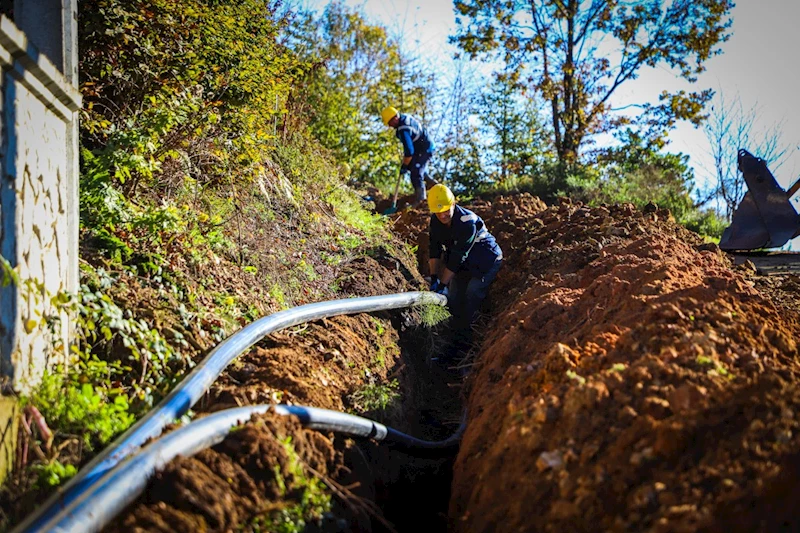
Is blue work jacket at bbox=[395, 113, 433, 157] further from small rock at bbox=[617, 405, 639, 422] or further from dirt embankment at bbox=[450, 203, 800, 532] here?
small rock at bbox=[617, 405, 639, 422]

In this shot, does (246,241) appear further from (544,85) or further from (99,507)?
(544,85)

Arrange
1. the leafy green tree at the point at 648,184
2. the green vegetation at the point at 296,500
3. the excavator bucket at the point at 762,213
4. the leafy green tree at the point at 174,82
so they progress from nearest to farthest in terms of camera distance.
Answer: the green vegetation at the point at 296,500
the leafy green tree at the point at 174,82
the excavator bucket at the point at 762,213
the leafy green tree at the point at 648,184

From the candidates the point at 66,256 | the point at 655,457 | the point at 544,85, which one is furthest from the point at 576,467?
the point at 544,85

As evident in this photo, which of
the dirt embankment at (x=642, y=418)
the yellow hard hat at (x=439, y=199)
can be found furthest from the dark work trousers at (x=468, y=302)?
the dirt embankment at (x=642, y=418)

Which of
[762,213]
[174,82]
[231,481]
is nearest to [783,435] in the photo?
[231,481]

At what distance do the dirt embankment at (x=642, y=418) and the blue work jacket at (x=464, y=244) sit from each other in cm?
215

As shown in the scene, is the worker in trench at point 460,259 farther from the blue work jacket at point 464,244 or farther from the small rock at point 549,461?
the small rock at point 549,461

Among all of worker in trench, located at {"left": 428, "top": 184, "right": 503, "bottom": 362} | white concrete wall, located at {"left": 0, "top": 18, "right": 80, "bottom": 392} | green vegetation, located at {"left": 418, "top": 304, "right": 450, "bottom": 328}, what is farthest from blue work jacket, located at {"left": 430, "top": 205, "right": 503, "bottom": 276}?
white concrete wall, located at {"left": 0, "top": 18, "right": 80, "bottom": 392}

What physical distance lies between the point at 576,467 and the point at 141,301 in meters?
3.21

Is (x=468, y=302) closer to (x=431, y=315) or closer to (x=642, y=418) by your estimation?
(x=431, y=315)

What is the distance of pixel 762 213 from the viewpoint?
8953 mm

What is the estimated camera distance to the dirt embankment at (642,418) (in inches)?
104

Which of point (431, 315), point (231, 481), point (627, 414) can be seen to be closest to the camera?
point (231, 481)

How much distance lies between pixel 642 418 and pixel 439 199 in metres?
4.66
